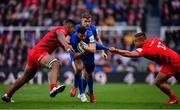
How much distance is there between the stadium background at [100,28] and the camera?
104 ft

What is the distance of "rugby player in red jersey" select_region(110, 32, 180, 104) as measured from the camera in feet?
56.5

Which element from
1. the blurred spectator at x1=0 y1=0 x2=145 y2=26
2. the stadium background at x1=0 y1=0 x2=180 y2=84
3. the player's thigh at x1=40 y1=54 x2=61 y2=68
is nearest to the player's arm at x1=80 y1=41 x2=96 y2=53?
the player's thigh at x1=40 y1=54 x2=61 y2=68

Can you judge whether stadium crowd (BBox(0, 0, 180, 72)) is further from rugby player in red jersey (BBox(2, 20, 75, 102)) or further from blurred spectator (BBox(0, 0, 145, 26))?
rugby player in red jersey (BBox(2, 20, 75, 102))

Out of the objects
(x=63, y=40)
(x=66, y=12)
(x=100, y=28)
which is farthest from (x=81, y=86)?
(x=66, y=12)

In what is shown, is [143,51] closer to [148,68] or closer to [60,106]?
[60,106]

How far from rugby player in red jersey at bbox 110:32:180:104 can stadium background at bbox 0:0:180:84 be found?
13584 millimetres

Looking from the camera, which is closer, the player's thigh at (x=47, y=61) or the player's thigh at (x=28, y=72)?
the player's thigh at (x=47, y=61)

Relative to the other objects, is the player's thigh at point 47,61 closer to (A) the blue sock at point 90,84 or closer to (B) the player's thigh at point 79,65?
(A) the blue sock at point 90,84

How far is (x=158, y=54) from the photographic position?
1747cm

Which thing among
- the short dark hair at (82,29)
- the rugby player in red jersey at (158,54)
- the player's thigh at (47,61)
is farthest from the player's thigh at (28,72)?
the rugby player in red jersey at (158,54)

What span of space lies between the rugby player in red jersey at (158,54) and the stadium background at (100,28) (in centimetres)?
1358

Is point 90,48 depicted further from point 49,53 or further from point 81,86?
point 81,86

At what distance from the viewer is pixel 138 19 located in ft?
113

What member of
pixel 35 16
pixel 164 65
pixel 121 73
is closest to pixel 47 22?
pixel 35 16
